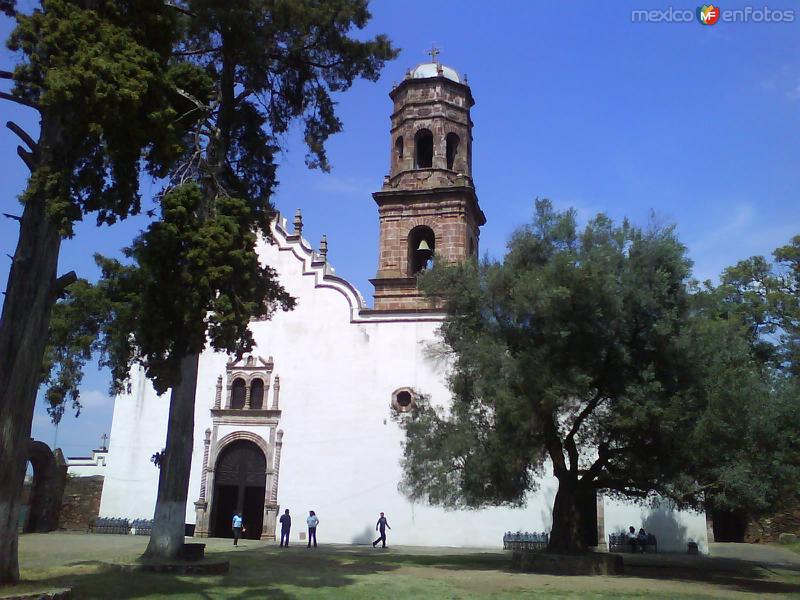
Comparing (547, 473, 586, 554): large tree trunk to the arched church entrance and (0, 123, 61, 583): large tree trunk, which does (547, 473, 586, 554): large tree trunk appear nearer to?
(0, 123, 61, 583): large tree trunk

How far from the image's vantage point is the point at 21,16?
349 inches

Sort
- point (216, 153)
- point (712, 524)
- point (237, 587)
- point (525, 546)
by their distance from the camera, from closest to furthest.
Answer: point (237, 587) < point (216, 153) < point (525, 546) < point (712, 524)

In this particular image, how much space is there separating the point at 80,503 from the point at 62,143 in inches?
752

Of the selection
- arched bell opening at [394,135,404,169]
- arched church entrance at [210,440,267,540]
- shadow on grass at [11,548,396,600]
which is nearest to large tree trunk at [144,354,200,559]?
shadow on grass at [11,548,396,600]

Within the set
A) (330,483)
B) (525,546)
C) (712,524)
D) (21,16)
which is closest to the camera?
(21,16)

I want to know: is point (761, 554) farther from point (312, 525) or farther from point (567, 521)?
point (312, 525)

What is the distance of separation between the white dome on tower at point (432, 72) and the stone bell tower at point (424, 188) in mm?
40

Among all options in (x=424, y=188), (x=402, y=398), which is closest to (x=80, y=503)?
A: (x=402, y=398)

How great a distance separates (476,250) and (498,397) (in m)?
13.6

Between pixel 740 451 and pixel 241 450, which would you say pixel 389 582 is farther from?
pixel 241 450

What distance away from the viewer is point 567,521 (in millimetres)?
14367


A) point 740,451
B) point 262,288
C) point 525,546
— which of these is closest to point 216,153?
point 262,288

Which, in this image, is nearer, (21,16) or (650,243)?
Answer: (21,16)

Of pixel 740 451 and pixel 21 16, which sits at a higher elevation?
pixel 21 16
